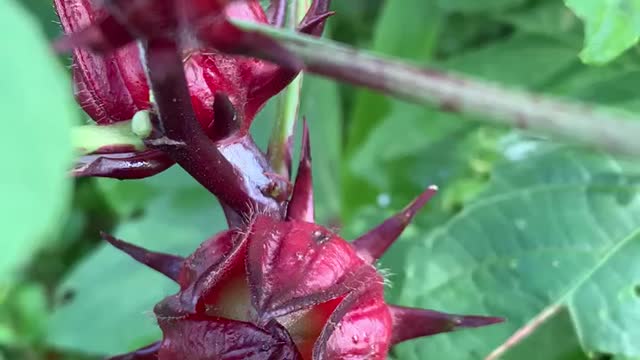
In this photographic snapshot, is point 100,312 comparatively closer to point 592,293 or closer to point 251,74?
point 592,293

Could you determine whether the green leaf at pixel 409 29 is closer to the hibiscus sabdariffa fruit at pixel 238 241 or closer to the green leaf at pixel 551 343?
the green leaf at pixel 551 343

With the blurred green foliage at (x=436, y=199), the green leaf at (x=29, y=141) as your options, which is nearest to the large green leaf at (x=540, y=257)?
the blurred green foliage at (x=436, y=199)

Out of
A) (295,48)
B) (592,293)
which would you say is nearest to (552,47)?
(592,293)

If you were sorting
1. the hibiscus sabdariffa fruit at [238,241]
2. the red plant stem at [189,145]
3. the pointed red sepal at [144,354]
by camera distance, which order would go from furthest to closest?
1. the pointed red sepal at [144,354]
2. the hibiscus sabdariffa fruit at [238,241]
3. the red plant stem at [189,145]

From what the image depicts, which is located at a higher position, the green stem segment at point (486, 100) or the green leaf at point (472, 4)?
the green stem segment at point (486, 100)

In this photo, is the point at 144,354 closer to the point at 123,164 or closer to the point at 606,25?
the point at 123,164

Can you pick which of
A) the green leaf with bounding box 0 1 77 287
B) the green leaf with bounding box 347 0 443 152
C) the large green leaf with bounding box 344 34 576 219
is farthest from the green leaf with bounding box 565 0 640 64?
the green leaf with bounding box 347 0 443 152
